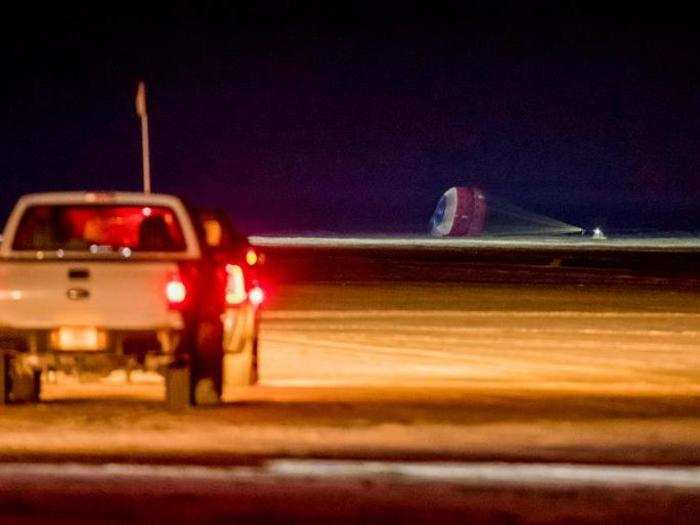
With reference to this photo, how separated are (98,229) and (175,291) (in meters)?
2.13

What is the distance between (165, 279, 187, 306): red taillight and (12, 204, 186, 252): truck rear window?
2.78 feet

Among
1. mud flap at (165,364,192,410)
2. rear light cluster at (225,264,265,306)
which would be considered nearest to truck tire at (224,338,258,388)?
rear light cluster at (225,264,265,306)

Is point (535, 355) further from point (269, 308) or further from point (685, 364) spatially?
point (269, 308)

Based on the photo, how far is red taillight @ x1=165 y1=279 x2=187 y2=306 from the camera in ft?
47.9

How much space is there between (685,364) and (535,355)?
204 cm

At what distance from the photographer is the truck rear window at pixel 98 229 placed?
50.6 ft

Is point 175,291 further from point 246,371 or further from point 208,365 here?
point 246,371

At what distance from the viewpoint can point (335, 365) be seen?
68.4 feet

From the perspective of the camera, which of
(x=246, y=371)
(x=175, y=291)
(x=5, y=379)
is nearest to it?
(x=175, y=291)

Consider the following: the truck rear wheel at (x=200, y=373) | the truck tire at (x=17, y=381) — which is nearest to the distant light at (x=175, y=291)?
the truck rear wheel at (x=200, y=373)

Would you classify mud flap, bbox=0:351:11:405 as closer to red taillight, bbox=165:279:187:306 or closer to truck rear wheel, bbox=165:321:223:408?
truck rear wheel, bbox=165:321:223:408

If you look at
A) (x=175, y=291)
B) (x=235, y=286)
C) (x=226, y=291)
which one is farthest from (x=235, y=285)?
(x=175, y=291)

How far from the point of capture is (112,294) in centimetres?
1468

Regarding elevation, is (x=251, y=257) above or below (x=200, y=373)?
above
